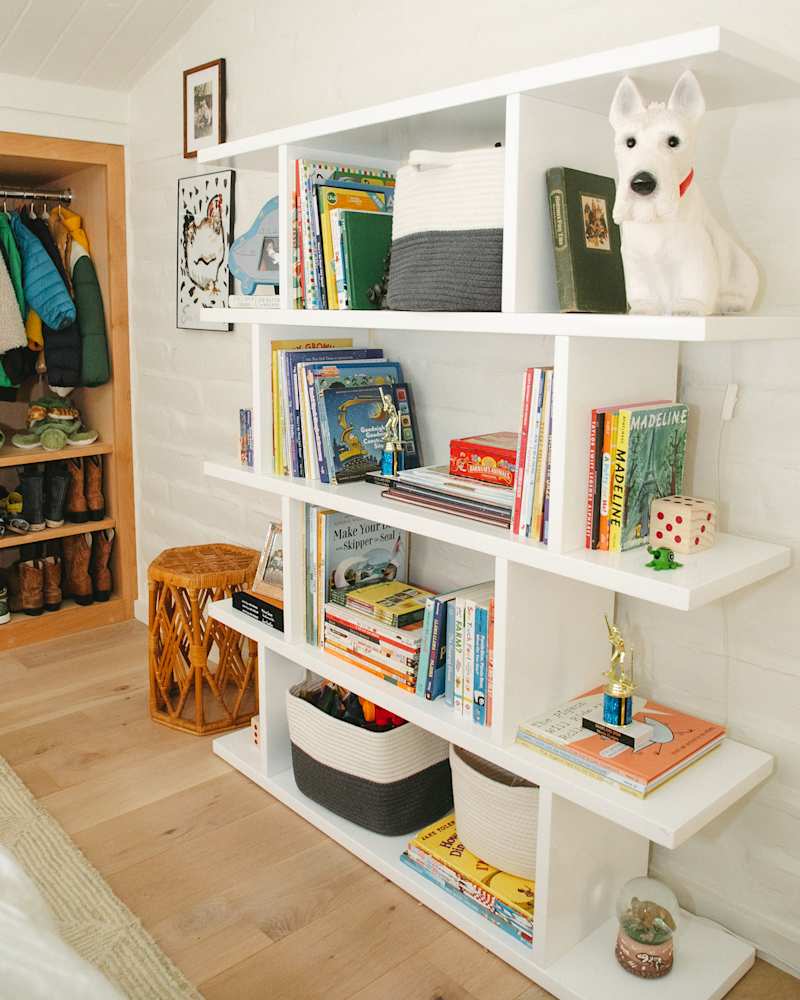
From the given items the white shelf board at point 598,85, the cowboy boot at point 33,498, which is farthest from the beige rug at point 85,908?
the white shelf board at point 598,85

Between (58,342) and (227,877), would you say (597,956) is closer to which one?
(227,877)

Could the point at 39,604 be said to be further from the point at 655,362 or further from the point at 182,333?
the point at 655,362

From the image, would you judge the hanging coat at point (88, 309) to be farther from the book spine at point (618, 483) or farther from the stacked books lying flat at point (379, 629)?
the book spine at point (618, 483)

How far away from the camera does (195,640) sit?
2.56 m

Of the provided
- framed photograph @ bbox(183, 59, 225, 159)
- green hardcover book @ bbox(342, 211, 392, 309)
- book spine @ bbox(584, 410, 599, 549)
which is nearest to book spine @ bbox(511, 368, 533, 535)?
book spine @ bbox(584, 410, 599, 549)

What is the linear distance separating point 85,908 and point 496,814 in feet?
2.66

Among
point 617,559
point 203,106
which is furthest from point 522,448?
point 203,106

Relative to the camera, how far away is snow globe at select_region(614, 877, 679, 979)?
5.29ft

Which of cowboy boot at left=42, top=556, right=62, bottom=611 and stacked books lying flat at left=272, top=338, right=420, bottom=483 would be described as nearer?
stacked books lying flat at left=272, top=338, right=420, bottom=483

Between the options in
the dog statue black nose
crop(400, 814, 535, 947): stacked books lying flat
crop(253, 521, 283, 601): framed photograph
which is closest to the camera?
the dog statue black nose

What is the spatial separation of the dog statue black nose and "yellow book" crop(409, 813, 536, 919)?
121 cm

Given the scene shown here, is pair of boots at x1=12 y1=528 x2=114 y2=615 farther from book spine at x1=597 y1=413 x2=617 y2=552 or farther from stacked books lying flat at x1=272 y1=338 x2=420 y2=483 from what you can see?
book spine at x1=597 y1=413 x2=617 y2=552

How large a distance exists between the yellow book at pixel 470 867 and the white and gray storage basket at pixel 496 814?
0.01m

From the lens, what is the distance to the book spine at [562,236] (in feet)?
4.85
